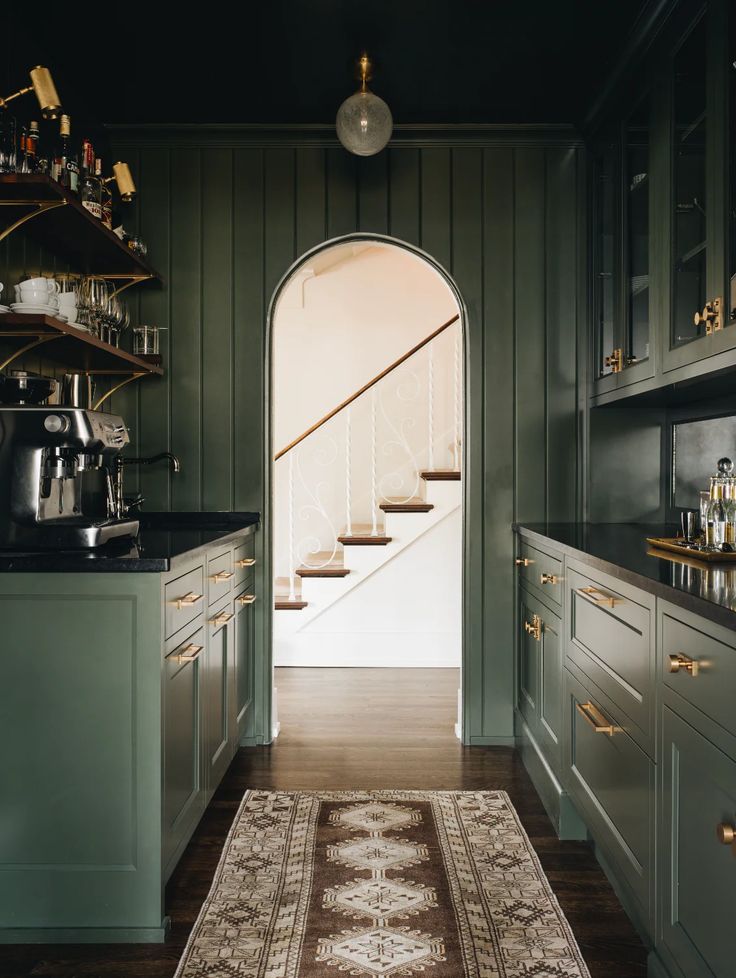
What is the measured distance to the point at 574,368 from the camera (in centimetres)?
350

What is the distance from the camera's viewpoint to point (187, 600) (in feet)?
7.16

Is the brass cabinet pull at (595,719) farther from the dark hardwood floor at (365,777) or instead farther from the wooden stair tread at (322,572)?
the wooden stair tread at (322,572)

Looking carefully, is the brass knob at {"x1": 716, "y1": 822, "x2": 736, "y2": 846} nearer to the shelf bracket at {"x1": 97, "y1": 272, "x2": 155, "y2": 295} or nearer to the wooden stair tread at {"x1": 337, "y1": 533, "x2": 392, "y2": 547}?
the shelf bracket at {"x1": 97, "y1": 272, "x2": 155, "y2": 295}

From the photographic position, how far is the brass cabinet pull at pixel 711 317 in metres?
2.07

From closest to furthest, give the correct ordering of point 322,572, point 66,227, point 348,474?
point 66,227, point 322,572, point 348,474

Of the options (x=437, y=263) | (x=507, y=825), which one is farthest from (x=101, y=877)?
(x=437, y=263)

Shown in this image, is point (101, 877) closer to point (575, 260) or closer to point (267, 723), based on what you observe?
point (267, 723)

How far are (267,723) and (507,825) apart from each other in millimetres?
1242

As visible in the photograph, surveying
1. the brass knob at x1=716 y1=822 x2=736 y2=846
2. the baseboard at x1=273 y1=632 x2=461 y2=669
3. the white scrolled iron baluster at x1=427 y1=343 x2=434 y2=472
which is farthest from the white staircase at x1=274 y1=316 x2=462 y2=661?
the brass knob at x1=716 y1=822 x2=736 y2=846

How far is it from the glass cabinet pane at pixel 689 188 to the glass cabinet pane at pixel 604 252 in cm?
63

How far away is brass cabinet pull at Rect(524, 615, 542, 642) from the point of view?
2948 mm

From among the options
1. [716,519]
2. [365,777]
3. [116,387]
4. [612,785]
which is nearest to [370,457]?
[116,387]

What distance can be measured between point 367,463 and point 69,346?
10.8 feet

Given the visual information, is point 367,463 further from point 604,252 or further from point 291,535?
point 604,252
